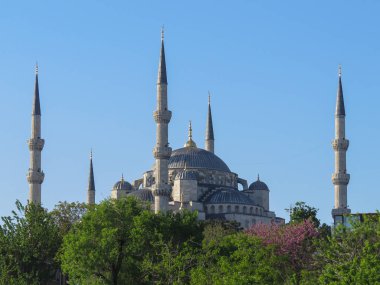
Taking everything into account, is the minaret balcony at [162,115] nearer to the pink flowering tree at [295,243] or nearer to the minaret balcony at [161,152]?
the minaret balcony at [161,152]

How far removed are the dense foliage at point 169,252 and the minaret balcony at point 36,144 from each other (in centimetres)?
2701

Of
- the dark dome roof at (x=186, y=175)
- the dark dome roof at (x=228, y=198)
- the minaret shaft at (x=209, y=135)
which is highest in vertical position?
the minaret shaft at (x=209, y=135)

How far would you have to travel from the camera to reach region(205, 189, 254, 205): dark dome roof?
9099 cm

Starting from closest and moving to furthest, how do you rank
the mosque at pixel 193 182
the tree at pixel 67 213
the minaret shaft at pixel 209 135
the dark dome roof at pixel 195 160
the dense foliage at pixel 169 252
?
the dense foliage at pixel 169 252, the tree at pixel 67 213, the mosque at pixel 193 182, the dark dome roof at pixel 195 160, the minaret shaft at pixel 209 135

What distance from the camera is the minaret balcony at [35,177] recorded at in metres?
74.2

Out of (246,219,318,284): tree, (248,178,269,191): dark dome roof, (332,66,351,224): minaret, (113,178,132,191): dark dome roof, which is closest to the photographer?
(246,219,318,284): tree

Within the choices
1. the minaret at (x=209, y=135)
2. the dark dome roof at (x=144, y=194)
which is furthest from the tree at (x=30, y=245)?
the minaret at (x=209, y=135)

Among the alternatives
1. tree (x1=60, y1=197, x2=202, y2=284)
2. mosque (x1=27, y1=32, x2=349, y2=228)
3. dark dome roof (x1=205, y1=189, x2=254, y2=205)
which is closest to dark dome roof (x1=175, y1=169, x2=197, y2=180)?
mosque (x1=27, y1=32, x2=349, y2=228)

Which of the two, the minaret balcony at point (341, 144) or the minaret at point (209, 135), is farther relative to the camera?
the minaret at point (209, 135)

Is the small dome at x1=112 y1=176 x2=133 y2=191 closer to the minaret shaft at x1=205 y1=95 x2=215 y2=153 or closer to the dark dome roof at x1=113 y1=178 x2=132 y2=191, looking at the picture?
the dark dome roof at x1=113 y1=178 x2=132 y2=191

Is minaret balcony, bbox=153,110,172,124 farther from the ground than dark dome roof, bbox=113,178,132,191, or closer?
farther from the ground

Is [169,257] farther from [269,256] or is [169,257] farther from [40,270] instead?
[40,270]

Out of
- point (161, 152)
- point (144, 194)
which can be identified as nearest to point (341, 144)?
point (161, 152)

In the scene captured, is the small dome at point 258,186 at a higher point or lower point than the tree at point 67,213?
higher
